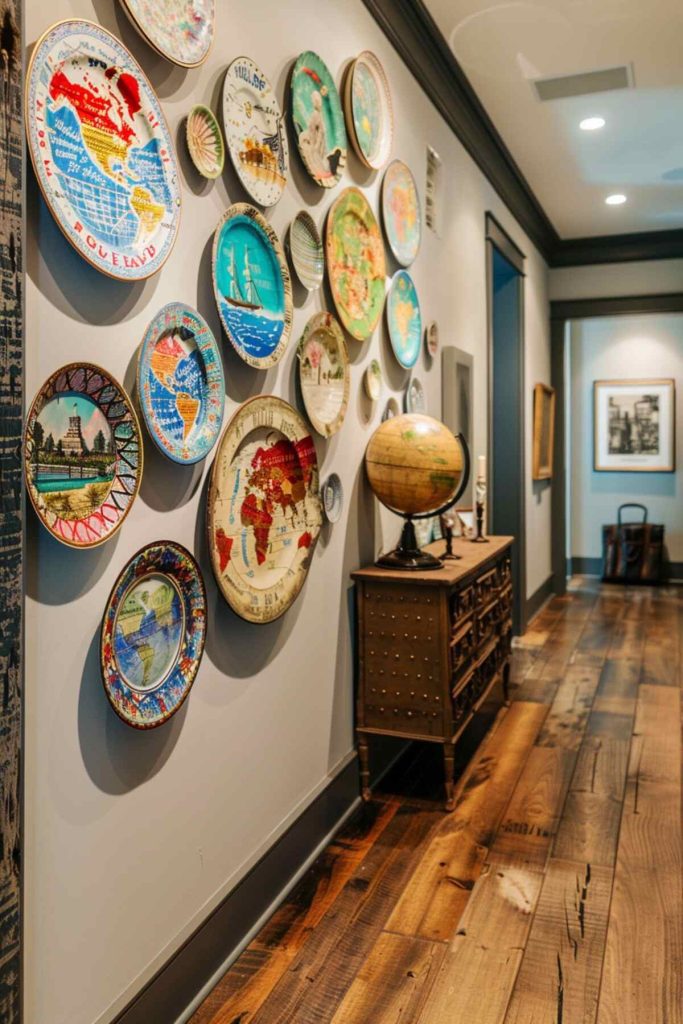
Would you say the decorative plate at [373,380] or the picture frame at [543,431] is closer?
the decorative plate at [373,380]

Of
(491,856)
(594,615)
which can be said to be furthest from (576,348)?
(491,856)

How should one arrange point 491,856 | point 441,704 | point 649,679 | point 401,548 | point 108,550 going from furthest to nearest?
1. point 649,679
2. point 401,548
3. point 441,704
4. point 491,856
5. point 108,550

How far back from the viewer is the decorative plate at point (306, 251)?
8.11 feet

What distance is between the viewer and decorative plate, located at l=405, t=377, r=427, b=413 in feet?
11.7

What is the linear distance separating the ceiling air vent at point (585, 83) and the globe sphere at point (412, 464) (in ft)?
7.54

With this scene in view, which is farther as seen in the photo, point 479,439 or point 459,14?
point 479,439

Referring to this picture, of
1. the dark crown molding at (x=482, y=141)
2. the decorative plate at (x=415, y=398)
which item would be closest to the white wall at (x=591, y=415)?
the dark crown molding at (x=482, y=141)

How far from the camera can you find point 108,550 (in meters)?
1.65

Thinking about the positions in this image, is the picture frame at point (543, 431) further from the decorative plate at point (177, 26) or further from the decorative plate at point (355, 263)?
the decorative plate at point (177, 26)

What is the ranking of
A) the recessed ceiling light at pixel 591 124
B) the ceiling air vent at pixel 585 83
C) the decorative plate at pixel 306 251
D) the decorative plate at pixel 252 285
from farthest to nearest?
the recessed ceiling light at pixel 591 124
the ceiling air vent at pixel 585 83
the decorative plate at pixel 306 251
the decorative plate at pixel 252 285

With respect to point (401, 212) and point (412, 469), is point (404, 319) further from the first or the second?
point (412, 469)

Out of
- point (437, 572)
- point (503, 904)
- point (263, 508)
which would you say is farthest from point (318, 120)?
point (503, 904)

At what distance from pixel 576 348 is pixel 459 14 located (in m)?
5.72

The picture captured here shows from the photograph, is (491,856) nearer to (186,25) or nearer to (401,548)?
(401,548)
